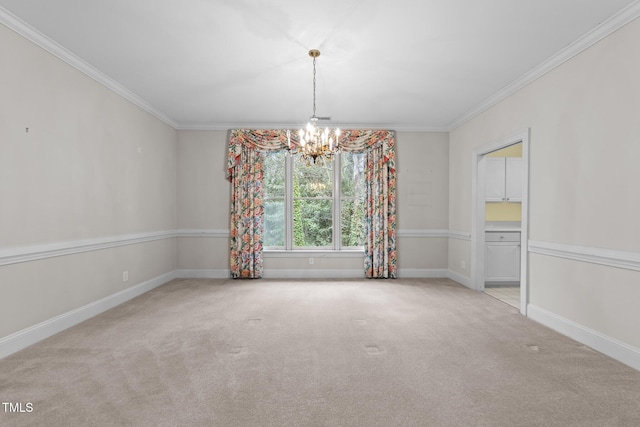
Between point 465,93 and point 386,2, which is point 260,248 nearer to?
point 465,93

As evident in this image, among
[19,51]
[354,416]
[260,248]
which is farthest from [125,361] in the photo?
[260,248]

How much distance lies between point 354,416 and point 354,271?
4221 millimetres

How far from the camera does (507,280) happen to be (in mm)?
5480

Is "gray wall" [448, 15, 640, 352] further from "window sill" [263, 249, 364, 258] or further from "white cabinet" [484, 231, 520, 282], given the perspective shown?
"window sill" [263, 249, 364, 258]

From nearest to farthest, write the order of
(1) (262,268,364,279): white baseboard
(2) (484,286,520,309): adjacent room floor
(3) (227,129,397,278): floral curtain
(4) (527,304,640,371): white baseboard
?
(4) (527,304,640,371): white baseboard
(2) (484,286,520,309): adjacent room floor
(3) (227,129,397,278): floral curtain
(1) (262,268,364,279): white baseboard

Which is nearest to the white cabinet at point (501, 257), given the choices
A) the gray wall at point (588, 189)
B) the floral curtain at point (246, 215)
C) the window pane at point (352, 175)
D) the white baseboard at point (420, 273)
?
the white baseboard at point (420, 273)

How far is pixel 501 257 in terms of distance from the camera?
17.9 feet

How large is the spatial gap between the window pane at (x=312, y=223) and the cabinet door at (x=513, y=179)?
304 centimetres

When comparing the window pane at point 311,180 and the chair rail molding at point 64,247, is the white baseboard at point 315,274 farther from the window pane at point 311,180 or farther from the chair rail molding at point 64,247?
the chair rail molding at point 64,247

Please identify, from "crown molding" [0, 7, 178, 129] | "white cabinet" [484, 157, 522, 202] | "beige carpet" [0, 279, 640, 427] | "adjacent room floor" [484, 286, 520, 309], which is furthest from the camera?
"white cabinet" [484, 157, 522, 202]

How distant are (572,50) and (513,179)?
282cm

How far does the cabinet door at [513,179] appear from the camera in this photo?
5711mm

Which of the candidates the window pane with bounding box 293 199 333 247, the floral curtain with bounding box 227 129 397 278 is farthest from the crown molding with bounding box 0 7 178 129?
the window pane with bounding box 293 199 333 247

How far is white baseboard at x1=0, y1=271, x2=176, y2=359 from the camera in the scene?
111 inches
